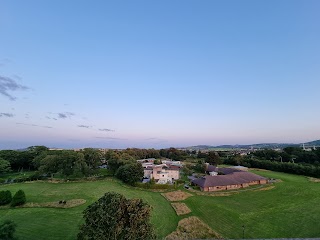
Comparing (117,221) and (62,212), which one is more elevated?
(117,221)

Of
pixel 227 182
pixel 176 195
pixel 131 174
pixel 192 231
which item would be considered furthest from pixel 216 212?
pixel 131 174

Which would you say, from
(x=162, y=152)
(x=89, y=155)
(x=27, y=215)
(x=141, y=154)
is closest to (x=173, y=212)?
(x=27, y=215)

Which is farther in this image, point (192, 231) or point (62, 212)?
point (62, 212)

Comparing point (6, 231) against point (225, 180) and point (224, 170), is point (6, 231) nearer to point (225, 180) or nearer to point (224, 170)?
point (225, 180)

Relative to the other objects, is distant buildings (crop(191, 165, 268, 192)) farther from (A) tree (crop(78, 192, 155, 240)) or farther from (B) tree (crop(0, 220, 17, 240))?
(B) tree (crop(0, 220, 17, 240))

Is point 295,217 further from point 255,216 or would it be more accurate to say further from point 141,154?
point 141,154

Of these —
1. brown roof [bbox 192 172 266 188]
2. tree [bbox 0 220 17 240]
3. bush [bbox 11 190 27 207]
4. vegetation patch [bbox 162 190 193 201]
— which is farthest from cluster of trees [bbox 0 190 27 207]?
brown roof [bbox 192 172 266 188]
